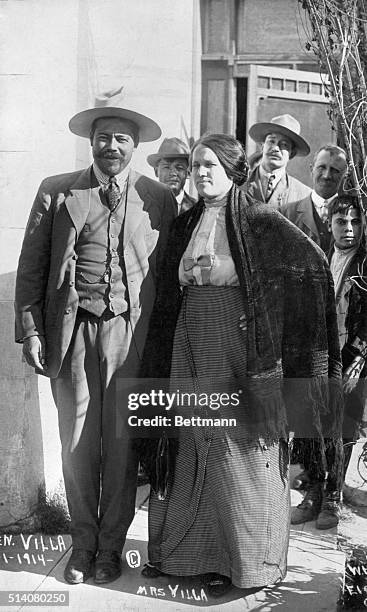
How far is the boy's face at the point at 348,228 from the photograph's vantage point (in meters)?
4.27

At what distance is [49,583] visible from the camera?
14.0 feet

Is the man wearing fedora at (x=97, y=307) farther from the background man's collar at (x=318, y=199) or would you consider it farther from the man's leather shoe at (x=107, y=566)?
the background man's collar at (x=318, y=199)

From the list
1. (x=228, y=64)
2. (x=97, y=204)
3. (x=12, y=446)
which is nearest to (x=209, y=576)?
(x=12, y=446)

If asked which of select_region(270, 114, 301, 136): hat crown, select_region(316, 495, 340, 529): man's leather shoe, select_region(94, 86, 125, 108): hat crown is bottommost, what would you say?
select_region(316, 495, 340, 529): man's leather shoe

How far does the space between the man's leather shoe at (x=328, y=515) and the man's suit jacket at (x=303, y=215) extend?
1226 mm

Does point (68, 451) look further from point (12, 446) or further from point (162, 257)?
point (162, 257)

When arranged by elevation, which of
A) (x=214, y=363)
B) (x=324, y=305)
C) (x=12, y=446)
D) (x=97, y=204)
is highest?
(x=97, y=204)

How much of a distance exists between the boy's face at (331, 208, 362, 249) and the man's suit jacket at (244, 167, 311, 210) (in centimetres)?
22

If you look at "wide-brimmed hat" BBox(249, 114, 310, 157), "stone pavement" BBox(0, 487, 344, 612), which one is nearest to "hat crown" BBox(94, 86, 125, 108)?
"wide-brimmed hat" BBox(249, 114, 310, 157)

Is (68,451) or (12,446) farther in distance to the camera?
(12,446)

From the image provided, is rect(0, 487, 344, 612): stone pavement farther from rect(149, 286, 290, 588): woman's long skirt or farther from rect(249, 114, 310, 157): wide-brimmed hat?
rect(249, 114, 310, 157): wide-brimmed hat

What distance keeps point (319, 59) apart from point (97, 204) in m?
1.17

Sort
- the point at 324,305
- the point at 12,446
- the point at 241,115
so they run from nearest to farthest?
1. the point at 324,305
2. the point at 241,115
3. the point at 12,446

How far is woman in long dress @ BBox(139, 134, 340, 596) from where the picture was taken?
412cm
